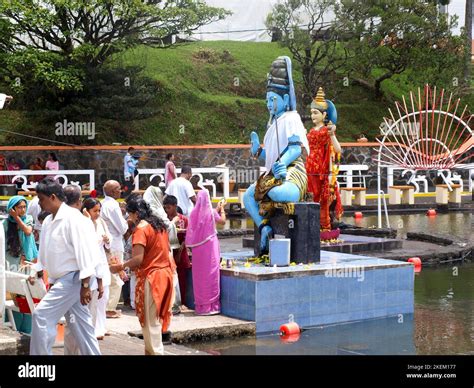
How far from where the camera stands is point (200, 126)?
33781 millimetres

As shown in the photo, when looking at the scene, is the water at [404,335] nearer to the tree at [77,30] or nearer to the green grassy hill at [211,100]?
the tree at [77,30]

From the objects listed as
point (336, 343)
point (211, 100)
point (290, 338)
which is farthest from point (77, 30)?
point (336, 343)

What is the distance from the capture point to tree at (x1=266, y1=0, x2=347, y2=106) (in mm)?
34250

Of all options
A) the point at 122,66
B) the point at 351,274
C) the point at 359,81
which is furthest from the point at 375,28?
the point at 351,274

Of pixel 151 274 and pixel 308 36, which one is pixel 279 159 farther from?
pixel 308 36

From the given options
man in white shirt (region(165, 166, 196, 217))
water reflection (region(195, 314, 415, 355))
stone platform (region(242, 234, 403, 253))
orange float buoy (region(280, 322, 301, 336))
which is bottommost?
water reflection (region(195, 314, 415, 355))

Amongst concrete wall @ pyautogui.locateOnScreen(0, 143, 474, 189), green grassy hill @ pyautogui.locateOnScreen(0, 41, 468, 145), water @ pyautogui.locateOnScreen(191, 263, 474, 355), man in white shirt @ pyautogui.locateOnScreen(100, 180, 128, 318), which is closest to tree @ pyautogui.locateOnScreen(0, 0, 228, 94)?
green grassy hill @ pyautogui.locateOnScreen(0, 41, 468, 145)

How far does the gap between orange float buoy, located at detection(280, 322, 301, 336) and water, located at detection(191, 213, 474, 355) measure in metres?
0.10

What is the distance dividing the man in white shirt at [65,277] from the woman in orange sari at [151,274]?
2.78 ft

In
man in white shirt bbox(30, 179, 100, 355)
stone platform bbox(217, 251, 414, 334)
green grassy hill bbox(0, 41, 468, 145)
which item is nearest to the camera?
man in white shirt bbox(30, 179, 100, 355)

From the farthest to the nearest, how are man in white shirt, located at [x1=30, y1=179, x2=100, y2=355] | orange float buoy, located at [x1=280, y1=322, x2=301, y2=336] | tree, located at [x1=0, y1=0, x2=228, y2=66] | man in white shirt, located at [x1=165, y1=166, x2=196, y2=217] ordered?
tree, located at [x1=0, y1=0, x2=228, y2=66] → man in white shirt, located at [x1=165, y1=166, x2=196, y2=217] → orange float buoy, located at [x1=280, y1=322, x2=301, y2=336] → man in white shirt, located at [x1=30, y1=179, x2=100, y2=355]

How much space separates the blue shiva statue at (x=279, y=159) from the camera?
1266 cm

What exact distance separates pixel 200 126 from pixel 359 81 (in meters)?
7.94

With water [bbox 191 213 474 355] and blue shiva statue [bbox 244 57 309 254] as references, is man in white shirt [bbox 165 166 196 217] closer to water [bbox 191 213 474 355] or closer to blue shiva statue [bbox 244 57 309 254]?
blue shiva statue [bbox 244 57 309 254]
